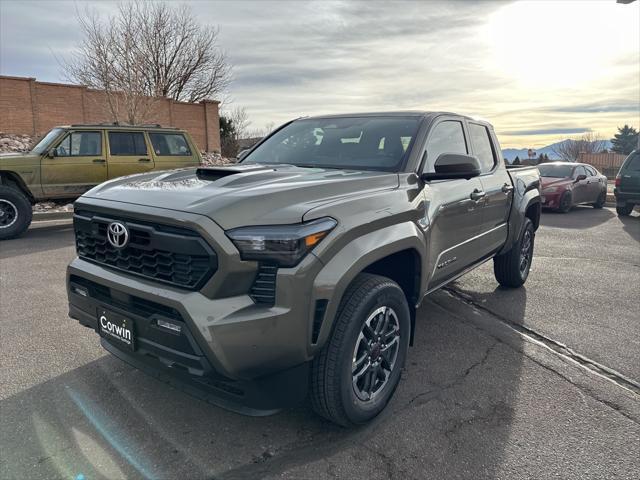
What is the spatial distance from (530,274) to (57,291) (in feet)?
19.4

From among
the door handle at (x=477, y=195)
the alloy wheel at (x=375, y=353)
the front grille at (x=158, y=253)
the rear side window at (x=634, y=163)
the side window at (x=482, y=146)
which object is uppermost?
the side window at (x=482, y=146)

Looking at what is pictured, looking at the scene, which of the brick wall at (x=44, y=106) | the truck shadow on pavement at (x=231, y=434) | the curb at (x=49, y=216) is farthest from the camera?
the brick wall at (x=44, y=106)

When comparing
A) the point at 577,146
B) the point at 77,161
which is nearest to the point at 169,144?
the point at 77,161

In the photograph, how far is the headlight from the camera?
7.25ft

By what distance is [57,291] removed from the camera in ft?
17.3

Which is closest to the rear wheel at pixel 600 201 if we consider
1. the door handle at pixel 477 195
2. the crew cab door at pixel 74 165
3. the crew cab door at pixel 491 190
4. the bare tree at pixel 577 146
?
the crew cab door at pixel 491 190

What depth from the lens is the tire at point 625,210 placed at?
12.8 m

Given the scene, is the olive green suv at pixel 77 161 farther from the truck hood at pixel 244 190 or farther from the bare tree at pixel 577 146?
the bare tree at pixel 577 146

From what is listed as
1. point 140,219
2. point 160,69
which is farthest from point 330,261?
point 160,69

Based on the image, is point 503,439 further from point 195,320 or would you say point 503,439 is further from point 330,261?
point 195,320

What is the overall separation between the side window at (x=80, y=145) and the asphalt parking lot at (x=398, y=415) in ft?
16.3

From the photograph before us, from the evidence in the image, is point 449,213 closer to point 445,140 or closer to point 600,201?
point 445,140

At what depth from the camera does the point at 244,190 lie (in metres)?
2.48

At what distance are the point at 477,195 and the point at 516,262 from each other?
5.84 ft
